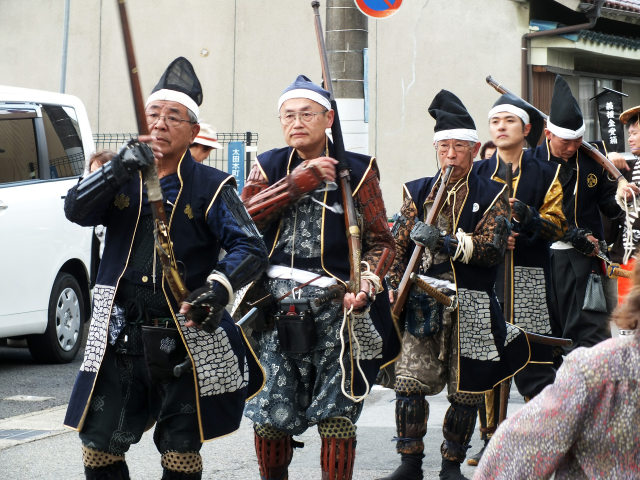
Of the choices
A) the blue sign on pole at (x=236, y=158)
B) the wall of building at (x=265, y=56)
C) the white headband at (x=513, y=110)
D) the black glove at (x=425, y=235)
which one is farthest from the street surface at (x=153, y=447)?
the wall of building at (x=265, y=56)

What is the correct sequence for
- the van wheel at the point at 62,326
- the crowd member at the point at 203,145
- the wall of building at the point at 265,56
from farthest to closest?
the wall of building at the point at 265,56
the van wheel at the point at 62,326
the crowd member at the point at 203,145

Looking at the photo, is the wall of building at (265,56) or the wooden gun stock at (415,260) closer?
the wooden gun stock at (415,260)

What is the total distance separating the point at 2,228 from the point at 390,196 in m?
10.2


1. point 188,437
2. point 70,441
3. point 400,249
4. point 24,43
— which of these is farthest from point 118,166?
point 24,43

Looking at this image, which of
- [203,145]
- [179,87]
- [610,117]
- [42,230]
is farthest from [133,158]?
[610,117]

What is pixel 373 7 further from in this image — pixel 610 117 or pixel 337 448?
pixel 610 117

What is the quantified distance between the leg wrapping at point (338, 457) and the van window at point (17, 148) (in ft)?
17.0

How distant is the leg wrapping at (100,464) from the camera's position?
4117 millimetres

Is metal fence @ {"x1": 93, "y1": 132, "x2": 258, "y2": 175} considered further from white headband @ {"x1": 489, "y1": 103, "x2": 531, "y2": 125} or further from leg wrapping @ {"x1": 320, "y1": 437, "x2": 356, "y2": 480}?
leg wrapping @ {"x1": 320, "y1": 437, "x2": 356, "y2": 480}

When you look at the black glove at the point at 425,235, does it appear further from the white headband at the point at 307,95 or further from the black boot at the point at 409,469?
the black boot at the point at 409,469

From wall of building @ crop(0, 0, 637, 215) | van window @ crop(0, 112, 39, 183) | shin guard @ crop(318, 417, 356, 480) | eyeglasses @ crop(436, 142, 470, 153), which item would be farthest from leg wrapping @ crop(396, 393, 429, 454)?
wall of building @ crop(0, 0, 637, 215)

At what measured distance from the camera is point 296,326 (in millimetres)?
4801

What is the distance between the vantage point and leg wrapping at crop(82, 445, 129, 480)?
13.5ft

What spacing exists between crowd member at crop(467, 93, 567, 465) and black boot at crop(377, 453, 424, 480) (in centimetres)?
78
